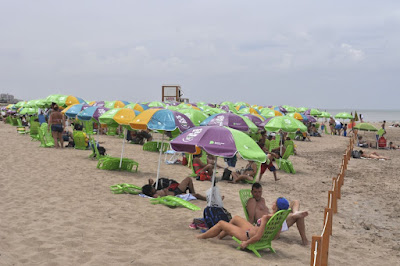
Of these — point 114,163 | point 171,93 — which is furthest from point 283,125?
point 171,93

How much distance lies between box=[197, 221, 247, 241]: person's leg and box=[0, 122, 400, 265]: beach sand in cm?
Result: 11

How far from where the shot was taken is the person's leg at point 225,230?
5.21m

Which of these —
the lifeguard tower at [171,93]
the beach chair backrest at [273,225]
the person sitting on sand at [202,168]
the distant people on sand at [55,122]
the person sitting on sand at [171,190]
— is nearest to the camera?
the beach chair backrest at [273,225]

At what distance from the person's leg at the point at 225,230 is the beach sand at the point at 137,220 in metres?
0.11

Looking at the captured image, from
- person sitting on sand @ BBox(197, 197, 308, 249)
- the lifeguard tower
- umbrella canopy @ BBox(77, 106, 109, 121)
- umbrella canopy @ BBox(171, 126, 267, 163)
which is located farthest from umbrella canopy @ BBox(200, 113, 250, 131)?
the lifeguard tower

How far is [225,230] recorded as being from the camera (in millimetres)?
5336

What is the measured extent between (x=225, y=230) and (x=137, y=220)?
1587 mm

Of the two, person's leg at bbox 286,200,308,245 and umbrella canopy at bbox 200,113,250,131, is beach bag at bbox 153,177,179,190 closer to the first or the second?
person's leg at bbox 286,200,308,245

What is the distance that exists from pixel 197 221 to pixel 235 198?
9.43 ft

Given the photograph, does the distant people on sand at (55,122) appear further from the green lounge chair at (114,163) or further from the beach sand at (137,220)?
the green lounge chair at (114,163)

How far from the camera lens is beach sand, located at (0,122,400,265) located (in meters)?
4.65

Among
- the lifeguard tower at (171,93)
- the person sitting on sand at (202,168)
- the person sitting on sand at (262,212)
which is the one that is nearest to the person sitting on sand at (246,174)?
the person sitting on sand at (202,168)

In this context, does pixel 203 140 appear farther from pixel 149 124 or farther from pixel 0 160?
pixel 0 160

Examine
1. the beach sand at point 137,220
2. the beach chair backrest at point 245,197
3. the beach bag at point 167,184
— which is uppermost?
the beach chair backrest at point 245,197
